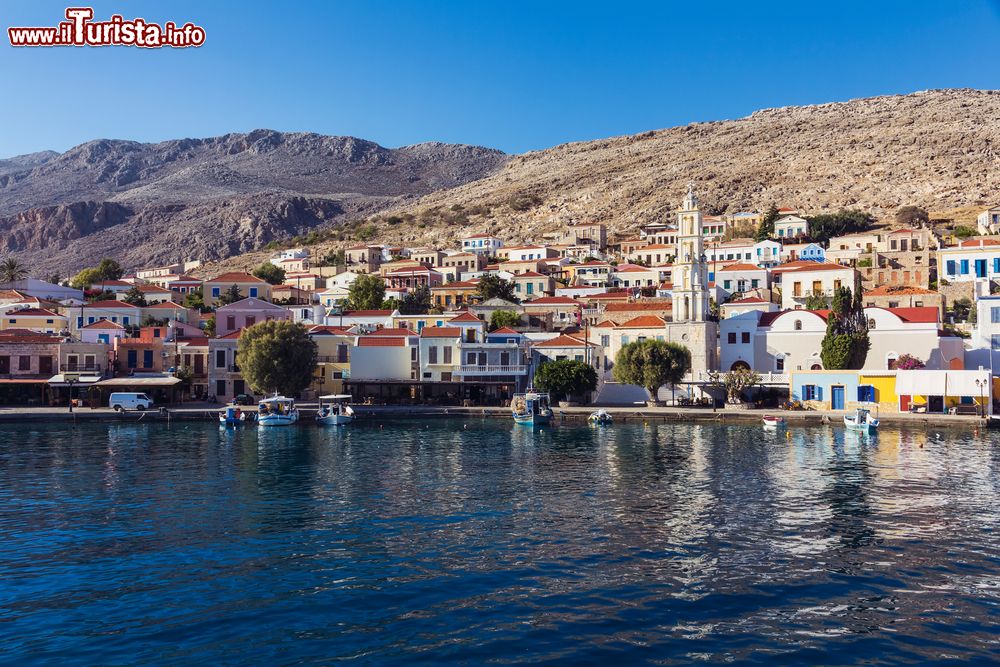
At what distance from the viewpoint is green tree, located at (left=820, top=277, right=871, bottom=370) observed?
181 ft

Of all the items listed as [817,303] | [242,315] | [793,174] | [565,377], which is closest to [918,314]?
[817,303]

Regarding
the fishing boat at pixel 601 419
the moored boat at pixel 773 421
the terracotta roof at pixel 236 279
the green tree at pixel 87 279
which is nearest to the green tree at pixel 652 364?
the fishing boat at pixel 601 419

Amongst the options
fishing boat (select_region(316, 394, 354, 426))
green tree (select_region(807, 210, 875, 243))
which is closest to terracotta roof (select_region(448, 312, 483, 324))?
fishing boat (select_region(316, 394, 354, 426))

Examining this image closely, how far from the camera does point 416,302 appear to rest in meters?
83.6

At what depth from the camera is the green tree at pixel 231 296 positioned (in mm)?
83688

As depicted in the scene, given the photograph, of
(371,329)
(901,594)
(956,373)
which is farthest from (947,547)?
(371,329)

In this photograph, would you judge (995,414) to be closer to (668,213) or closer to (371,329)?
(371,329)

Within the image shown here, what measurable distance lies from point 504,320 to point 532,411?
865 inches

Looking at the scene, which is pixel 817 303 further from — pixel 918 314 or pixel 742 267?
pixel 918 314

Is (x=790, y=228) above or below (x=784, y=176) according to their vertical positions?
below

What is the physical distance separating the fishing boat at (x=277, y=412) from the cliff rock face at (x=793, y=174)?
9263cm

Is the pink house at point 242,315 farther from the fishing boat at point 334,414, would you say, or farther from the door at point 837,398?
the door at point 837,398

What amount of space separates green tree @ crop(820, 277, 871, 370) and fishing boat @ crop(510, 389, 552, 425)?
19340mm

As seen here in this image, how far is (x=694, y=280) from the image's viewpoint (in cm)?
6384
